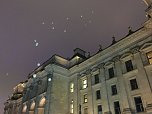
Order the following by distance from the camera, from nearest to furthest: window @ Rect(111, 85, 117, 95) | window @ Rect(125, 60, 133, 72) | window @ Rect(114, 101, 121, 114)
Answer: window @ Rect(114, 101, 121, 114) < window @ Rect(125, 60, 133, 72) < window @ Rect(111, 85, 117, 95)

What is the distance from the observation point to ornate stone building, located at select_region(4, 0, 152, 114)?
21719 millimetres

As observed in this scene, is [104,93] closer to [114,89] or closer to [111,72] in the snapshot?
[114,89]

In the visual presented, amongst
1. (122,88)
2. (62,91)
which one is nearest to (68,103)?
(62,91)

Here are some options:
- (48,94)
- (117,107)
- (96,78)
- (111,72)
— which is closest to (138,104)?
(117,107)

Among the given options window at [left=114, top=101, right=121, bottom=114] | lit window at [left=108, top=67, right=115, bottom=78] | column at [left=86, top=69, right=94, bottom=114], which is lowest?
window at [left=114, top=101, right=121, bottom=114]

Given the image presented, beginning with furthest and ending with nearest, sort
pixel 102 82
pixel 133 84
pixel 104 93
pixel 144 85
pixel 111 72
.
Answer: pixel 102 82 < pixel 111 72 < pixel 104 93 < pixel 133 84 < pixel 144 85

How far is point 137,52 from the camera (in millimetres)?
23828

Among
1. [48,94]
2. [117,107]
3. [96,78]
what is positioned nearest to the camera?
[117,107]

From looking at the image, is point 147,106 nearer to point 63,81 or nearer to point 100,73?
point 100,73

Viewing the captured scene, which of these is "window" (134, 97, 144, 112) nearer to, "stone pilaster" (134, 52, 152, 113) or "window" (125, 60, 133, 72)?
"stone pilaster" (134, 52, 152, 113)

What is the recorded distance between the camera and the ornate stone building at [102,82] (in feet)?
71.3

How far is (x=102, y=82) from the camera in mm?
27281

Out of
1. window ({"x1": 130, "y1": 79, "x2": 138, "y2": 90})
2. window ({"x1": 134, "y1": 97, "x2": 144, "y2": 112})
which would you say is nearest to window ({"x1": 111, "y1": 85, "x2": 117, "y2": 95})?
window ({"x1": 130, "y1": 79, "x2": 138, "y2": 90})

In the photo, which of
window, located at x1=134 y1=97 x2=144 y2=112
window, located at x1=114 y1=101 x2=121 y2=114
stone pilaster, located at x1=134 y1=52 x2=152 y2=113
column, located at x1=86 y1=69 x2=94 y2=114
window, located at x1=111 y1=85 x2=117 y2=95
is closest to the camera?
stone pilaster, located at x1=134 y1=52 x2=152 y2=113
